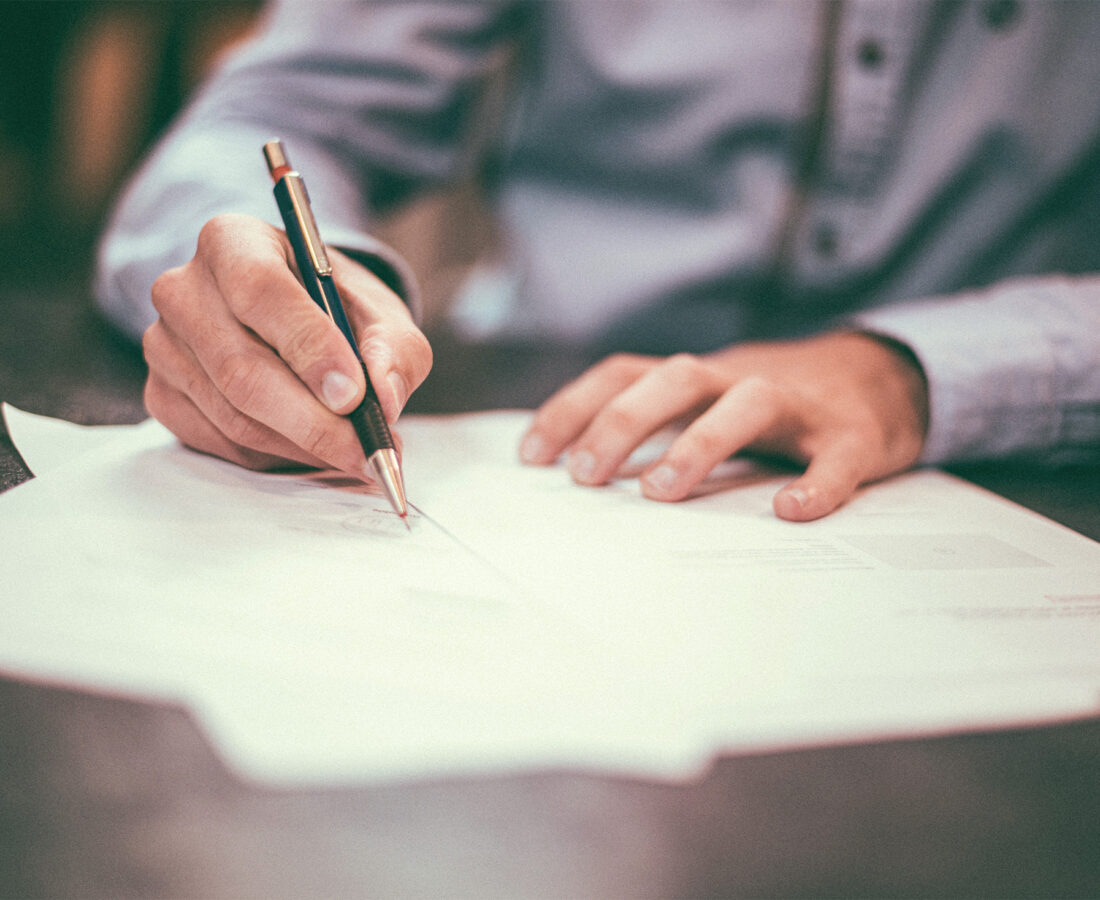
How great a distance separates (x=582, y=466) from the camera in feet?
1.21

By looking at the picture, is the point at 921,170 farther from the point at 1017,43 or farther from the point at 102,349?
the point at 102,349

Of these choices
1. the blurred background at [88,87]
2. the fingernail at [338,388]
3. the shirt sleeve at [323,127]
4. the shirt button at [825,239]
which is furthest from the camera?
the blurred background at [88,87]

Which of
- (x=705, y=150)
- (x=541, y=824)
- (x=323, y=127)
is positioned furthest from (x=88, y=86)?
(x=541, y=824)

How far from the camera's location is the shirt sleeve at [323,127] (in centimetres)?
53

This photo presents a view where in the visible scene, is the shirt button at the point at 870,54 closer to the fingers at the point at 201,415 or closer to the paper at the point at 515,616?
the paper at the point at 515,616

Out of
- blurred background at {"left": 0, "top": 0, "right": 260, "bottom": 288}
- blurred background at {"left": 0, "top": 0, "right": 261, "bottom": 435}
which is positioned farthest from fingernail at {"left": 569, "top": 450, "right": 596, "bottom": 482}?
blurred background at {"left": 0, "top": 0, "right": 260, "bottom": 288}

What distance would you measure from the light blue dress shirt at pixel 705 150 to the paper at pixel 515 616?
0.25 meters

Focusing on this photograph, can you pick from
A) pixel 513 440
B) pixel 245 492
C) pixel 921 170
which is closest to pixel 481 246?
pixel 921 170

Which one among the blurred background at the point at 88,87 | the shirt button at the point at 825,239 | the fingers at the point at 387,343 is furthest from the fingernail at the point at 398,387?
the blurred background at the point at 88,87

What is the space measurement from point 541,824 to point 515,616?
0.27 ft

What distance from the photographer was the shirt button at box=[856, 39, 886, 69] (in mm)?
620

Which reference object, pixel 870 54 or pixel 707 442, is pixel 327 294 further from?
pixel 870 54

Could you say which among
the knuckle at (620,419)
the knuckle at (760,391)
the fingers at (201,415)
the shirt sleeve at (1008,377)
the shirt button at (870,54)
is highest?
the shirt button at (870,54)

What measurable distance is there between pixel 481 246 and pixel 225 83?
65 cm
